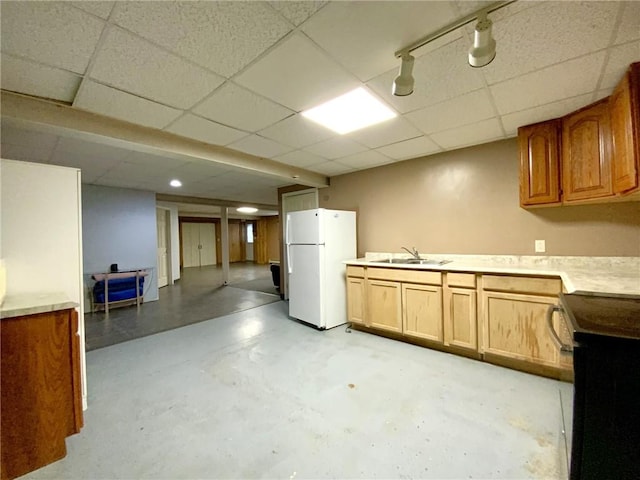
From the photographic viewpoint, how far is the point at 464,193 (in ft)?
10.4

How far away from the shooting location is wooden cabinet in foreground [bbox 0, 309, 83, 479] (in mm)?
1340

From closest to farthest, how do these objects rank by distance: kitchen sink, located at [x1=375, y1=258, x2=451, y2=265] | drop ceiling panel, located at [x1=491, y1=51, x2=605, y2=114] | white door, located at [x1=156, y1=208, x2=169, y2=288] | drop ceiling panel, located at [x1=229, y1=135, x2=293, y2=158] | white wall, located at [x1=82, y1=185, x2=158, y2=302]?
drop ceiling panel, located at [x1=491, y1=51, x2=605, y2=114] → drop ceiling panel, located at [x1=229, y1=135, x2=293, y2=158] → kitchen sink, located at [x1=375, y1=258, x2=451, y2=265] → white wall, located at [x1=82, y1=185, x2=158, y2=302] → white door, located at [x1=156, y1=208, x2=169, y2=288]

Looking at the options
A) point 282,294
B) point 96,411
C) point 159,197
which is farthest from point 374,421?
point 159,197

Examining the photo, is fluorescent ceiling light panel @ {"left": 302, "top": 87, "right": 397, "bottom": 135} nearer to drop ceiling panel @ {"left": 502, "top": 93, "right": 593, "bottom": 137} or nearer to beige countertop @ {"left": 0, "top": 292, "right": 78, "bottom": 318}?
drop ceiling panel @ {"left": 502, "top": 93, "right": 593, "bottom": 137}

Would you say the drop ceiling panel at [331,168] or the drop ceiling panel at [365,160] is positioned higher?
the drop ceiling panel at [331,168]

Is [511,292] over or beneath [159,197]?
beneath

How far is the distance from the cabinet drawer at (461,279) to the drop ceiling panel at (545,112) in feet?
4.79

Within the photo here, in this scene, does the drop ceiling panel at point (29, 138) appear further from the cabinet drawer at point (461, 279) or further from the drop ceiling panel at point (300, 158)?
the cabinet drawer at point (461, 279)

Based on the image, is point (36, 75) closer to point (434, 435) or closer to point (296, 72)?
point (296, 72)

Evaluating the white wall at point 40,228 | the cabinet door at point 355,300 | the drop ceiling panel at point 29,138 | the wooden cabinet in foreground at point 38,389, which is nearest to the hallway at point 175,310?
the white wall at point 40,228

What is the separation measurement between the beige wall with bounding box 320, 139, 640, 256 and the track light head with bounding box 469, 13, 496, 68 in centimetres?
200

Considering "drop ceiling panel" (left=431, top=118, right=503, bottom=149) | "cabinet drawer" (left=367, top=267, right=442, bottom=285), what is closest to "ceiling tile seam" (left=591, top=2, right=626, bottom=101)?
"drop ceiling panel" (left=431, top=118, right=503, bottom=149)

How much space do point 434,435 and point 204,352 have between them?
2.36 m

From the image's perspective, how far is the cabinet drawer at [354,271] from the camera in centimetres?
349
